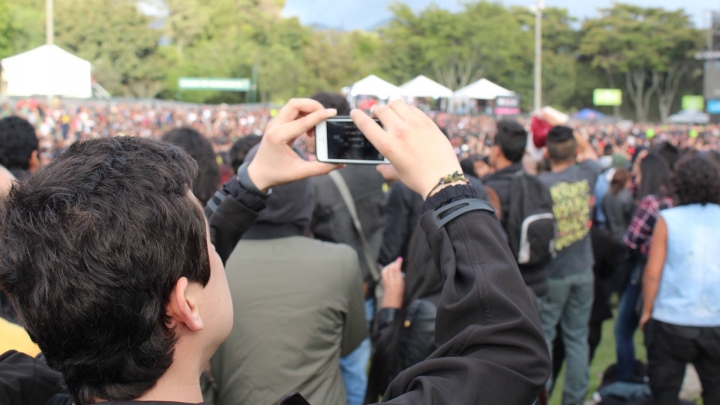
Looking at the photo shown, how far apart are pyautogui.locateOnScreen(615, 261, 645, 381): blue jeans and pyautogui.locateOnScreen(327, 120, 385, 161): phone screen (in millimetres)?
3728

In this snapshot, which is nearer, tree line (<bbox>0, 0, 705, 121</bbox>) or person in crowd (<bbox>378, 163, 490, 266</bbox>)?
person in crowd (<bbox>378, 163, 490, 266</bbox>)

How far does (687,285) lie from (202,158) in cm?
263

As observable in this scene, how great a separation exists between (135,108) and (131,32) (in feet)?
43.6

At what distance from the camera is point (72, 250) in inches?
35.8

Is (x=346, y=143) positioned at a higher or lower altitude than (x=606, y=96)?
lower

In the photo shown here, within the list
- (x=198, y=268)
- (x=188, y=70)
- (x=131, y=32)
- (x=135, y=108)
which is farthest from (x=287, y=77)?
(x=198, y=268)

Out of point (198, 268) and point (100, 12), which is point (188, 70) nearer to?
point (100, 12)

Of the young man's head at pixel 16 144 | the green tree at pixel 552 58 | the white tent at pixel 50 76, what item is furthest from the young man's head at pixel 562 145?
the green tree at pixel 552 58

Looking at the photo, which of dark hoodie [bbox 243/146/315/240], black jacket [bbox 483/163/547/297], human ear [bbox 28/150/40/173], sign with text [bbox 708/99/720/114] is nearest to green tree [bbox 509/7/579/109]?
sign with text [bbox 708/99/720/114]

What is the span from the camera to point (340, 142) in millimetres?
1388

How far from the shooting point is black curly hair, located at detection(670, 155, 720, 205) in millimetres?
3273

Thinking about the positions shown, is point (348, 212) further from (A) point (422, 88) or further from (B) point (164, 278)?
(A) point (422, 88)

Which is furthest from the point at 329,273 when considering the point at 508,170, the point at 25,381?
the point at 508,170

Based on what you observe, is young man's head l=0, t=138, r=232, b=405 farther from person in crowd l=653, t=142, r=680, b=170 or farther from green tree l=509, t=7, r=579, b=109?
green tree l=509, t=7, r=579, b=109
